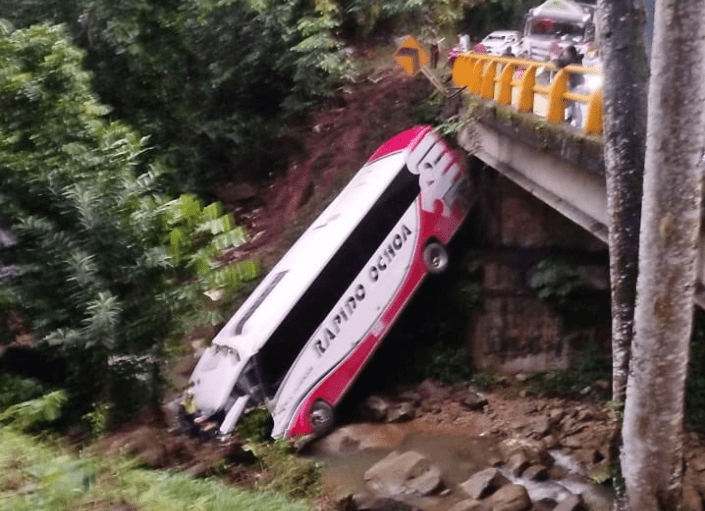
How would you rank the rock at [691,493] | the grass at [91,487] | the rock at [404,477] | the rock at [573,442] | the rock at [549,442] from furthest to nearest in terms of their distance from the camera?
the rock at [549,442] → the rock at [573,442] → the rock at [404,477] → the rock at [691,493] → the grass at [91,487]

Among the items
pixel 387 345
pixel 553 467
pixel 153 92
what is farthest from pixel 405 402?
pixel 153 92

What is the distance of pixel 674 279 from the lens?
5.61m

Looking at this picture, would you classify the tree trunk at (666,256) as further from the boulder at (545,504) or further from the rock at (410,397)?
the rock at (410,397)

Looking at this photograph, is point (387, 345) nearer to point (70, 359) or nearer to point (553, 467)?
point (553, 467)

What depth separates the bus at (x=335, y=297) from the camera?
942 cm

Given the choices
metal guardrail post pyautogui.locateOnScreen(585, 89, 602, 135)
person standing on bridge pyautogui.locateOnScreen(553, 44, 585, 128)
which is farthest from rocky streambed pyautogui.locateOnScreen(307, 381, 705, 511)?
person standing on bridge pyautogui.locateOnScreen(553, 44, 585, 128)

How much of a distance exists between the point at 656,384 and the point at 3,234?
255 inches

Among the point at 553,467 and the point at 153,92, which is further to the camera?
the point at 153,92

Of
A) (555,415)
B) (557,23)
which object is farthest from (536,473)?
(557,23)

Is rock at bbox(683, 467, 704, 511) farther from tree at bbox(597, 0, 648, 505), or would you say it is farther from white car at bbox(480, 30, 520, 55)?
white car at bbox(480, 30, 520, 55)

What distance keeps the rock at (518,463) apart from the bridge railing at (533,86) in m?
4.27

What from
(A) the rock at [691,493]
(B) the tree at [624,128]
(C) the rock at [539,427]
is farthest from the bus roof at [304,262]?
(A) the rock at [691,493]

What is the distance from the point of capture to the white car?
574 inches

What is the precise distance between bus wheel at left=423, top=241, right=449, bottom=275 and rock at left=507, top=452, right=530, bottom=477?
325 cm
